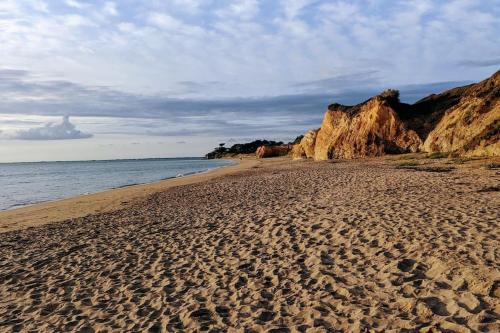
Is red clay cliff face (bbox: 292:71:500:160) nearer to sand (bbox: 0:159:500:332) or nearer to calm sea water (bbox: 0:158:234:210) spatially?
sand (bbox: 0:159:500:332)

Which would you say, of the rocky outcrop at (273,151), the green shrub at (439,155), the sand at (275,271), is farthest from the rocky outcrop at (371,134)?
the rocky outcrop at (273,151)

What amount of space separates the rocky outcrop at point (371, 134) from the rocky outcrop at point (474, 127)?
4.47 meters

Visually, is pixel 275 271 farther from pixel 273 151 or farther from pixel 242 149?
pixel 242 149

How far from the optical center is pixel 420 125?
4062cm

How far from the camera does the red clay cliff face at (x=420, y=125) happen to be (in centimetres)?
2744

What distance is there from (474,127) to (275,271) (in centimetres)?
2704

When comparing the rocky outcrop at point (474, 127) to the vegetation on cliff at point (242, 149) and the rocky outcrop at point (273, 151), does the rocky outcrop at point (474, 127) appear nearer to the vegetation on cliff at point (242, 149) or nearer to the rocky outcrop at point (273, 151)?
the rocky outcrop at point (273, 151)

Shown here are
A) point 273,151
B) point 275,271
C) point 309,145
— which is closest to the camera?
point 275,271

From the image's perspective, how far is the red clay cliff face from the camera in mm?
27438

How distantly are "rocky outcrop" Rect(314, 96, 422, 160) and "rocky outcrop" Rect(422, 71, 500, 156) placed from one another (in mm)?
4469

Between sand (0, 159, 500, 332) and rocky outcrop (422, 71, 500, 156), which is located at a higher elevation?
rocky outcrop (422, 71, 500, 156)

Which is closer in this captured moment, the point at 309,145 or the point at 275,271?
the point at 275,271

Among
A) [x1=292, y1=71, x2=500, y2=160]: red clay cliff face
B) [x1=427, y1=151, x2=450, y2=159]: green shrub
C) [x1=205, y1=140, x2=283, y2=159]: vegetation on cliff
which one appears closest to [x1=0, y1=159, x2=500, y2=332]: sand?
[x1=292, y1=71, x2=500, y2=160]: red clay cliff face

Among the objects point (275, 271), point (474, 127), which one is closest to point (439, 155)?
point (474, 127)
